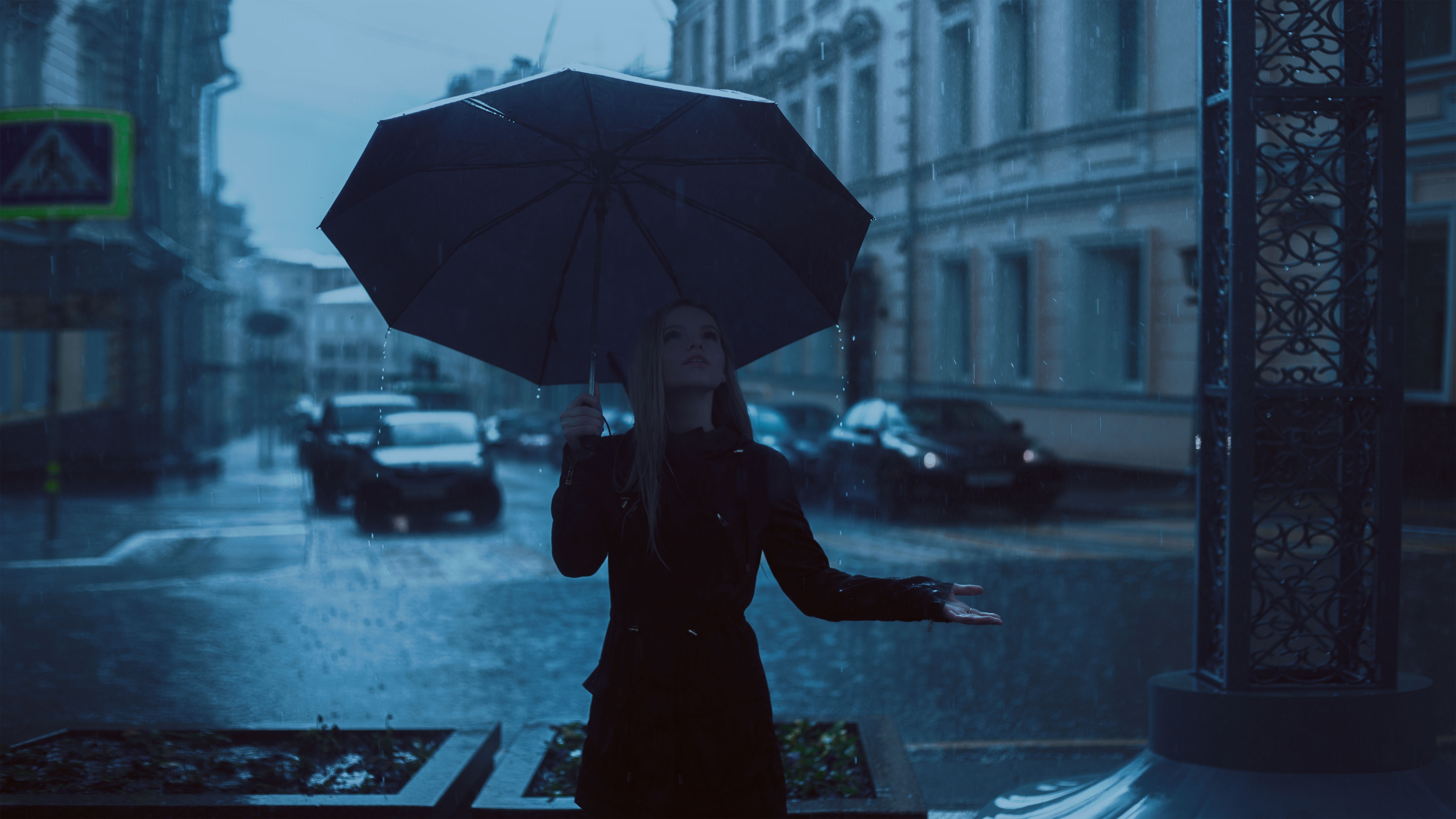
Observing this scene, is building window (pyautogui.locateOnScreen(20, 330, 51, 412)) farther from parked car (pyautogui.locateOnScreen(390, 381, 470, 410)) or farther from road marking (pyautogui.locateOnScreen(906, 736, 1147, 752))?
road marking (pyautogui.locateOnScreen(906, 736, 1147, 752))

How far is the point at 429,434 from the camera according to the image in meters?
15.2

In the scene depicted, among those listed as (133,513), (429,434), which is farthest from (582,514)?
(133,513)

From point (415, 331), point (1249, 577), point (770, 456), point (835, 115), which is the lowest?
point (1249, 577)

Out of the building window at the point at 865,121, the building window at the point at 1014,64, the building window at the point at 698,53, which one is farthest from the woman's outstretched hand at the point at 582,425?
the building window at the point at 865,121

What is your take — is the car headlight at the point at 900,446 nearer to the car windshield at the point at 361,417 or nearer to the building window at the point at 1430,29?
the car windshield at the point at 361,417

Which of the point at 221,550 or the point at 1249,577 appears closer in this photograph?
the point at 1249,577

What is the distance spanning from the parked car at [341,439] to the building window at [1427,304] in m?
12.5

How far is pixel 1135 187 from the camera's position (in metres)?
18.2

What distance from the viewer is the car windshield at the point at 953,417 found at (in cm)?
1484

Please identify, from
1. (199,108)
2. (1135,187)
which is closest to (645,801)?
(1135,187)

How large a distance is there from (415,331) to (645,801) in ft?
3.85

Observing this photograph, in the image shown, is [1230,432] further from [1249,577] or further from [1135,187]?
[1135,187]

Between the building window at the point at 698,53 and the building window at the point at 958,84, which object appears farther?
the building window at the point at 958,84

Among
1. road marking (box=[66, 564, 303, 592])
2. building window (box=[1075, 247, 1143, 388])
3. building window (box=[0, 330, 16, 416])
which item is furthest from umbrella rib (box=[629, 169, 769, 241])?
building window (box=[0, 330, 16, 416])
